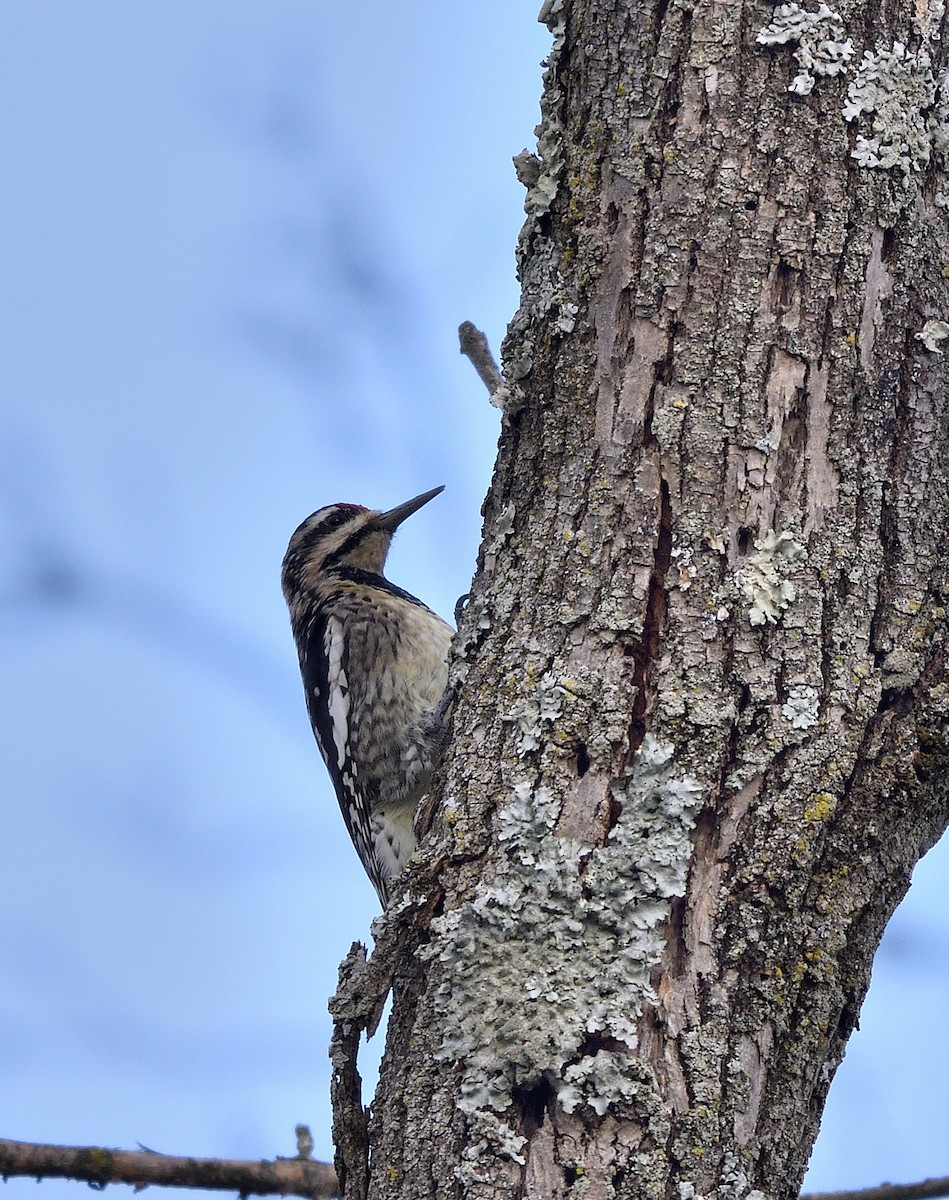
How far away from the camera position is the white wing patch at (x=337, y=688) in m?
4.34

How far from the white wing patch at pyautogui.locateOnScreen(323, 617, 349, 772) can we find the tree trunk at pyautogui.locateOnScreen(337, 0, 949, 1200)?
2.20 metres

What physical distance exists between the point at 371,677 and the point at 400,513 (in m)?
0.96

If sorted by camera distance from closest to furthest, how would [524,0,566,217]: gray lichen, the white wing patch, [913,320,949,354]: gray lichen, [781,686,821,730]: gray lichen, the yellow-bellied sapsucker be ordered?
[781,686,821,730]: gray lichen, [913,320,949,354]: gray lichen, [524,0,566,217]: gray lichen, the yellow-bellied sapsucker, the white wing patch

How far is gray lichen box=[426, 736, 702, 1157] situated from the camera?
179cm

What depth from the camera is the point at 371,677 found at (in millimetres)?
4332

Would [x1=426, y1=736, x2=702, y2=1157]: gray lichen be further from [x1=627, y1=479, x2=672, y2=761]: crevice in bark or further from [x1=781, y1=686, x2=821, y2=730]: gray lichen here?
[x1=781, y1=686, x2=821, y2=730]: gray lichen

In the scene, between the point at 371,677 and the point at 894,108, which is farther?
the point at 371,677

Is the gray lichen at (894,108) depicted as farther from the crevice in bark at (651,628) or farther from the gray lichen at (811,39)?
the crevice in bark at (651,628)

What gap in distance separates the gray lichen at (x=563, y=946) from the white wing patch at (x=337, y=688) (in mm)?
2411

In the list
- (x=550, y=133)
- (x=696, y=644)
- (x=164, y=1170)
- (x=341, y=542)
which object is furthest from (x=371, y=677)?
(x=696, y=644)

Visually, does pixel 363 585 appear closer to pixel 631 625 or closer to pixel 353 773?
pixel 353 773

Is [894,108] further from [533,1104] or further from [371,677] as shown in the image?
[371,677]

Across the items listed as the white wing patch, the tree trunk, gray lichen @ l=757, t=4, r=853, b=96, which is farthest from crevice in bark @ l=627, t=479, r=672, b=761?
the white wing patch

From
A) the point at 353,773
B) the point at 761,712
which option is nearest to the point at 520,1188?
the point at 761,712
